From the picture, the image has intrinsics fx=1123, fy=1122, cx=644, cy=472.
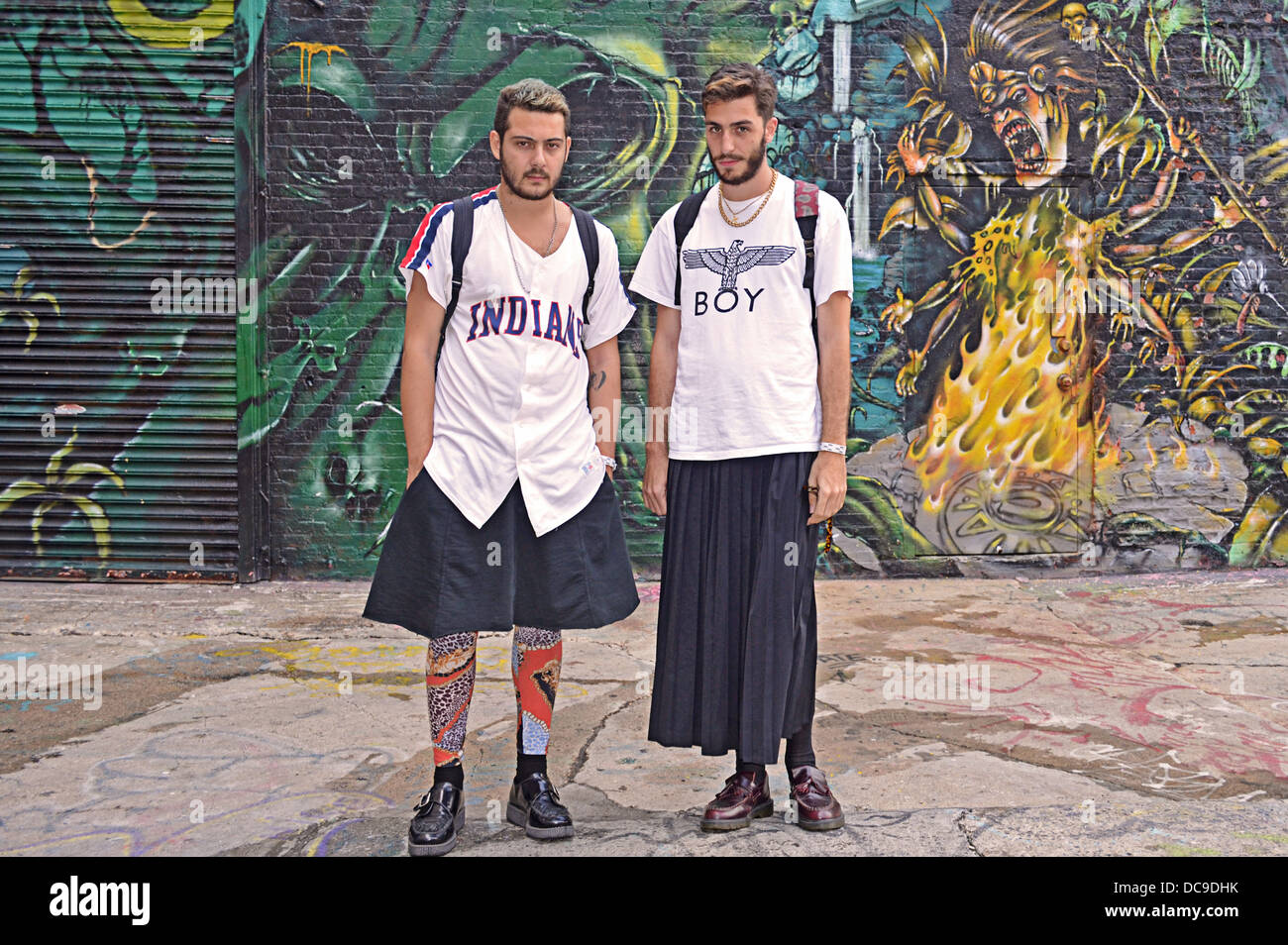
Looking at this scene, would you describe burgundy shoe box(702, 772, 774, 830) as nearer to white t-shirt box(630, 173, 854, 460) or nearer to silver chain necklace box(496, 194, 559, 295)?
white t-shirt box(630, 173, 854, 460)

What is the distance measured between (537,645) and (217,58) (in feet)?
18.7

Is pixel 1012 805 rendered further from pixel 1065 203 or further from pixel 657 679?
pixel 1065 203

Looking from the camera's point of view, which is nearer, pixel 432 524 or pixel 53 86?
pixel 432 524

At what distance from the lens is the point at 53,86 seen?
729cm

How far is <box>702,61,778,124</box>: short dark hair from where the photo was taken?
3117 millimetres

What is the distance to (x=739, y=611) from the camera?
129 inches

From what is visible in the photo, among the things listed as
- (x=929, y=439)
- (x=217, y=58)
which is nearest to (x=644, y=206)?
(x=929, y=439)

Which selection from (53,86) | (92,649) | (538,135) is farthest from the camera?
(53,86)

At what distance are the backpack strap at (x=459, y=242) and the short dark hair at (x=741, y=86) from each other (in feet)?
2.47

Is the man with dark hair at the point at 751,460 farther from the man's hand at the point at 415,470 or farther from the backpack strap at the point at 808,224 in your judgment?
the man's hand at the point at 415,470

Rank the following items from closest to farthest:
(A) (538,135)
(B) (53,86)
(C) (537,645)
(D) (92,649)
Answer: (A) (538,135)
(C) (537,645)
(D) (92,649)
(B) (53,86)

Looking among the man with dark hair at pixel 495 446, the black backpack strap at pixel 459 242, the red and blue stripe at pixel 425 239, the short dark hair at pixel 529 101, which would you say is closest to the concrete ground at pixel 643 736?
the man with dark hair at pixel 495 446

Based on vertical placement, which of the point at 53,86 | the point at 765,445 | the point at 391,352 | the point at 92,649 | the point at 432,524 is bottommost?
the point at 92,649
